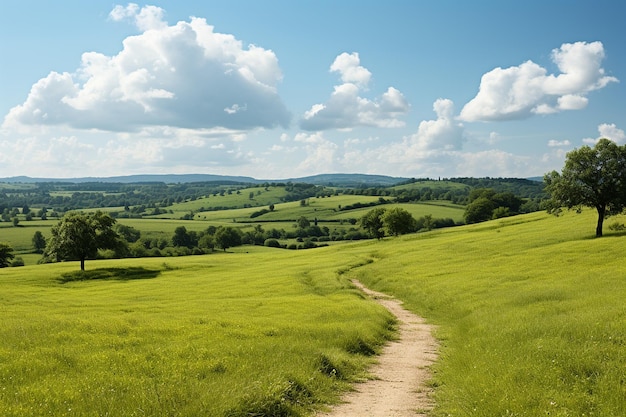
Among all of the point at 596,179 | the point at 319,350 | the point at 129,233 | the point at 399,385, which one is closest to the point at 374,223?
the point at 596,179

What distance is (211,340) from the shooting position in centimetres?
2005

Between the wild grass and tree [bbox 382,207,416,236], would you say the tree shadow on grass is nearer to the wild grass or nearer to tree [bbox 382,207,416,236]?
the wild grass

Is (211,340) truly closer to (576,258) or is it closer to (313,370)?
(313,370)

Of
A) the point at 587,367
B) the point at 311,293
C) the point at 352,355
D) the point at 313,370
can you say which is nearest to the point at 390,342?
the point at 352,355

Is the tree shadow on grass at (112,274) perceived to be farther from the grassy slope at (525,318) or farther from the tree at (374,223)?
the tree at (374,223)

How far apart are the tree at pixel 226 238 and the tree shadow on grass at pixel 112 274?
239 feet

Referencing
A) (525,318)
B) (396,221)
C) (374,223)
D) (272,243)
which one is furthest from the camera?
(272,243)

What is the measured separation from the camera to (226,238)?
148625mm

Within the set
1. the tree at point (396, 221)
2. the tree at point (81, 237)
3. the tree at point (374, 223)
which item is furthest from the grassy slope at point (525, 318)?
the tree at point (374, 223)

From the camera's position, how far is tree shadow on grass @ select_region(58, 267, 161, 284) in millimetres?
67312

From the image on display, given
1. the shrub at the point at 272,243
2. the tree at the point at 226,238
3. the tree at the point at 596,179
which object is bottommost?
the shrub at the point at 272,243

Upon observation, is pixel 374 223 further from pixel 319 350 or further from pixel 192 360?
pixel 192 360

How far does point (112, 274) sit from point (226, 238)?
7762 cm

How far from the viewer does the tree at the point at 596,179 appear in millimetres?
58406
